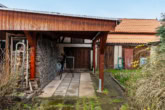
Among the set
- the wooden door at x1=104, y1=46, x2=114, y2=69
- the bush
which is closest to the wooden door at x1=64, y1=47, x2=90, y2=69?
the wooden door at x1=104, y1=46, x2=114, y2=69

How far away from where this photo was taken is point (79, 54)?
37.8 ft

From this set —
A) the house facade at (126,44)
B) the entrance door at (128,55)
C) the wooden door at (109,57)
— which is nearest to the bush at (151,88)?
the house facade at (126,44)

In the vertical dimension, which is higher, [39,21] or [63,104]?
[39,21]

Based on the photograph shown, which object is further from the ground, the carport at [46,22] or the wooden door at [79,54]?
the carport at [46,22]

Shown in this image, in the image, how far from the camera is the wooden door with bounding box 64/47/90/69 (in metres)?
11.5

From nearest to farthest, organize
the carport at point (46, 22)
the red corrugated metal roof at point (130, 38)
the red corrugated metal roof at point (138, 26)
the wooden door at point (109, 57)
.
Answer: the carport at point (46, 22) → the wooden door at point (109, 57) → the red corrugated metal roof at point (130, 38) → the red corrugated metal roof at point (138, 26)

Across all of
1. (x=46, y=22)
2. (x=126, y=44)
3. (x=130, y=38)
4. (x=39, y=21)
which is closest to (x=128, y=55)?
(x=126, y=44)

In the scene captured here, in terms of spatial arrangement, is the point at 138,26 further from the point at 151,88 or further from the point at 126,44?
the point at 151,88

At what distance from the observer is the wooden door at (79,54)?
11516 millimetres

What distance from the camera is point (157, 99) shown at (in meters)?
2.56

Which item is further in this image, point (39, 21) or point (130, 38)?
point (130, 38)

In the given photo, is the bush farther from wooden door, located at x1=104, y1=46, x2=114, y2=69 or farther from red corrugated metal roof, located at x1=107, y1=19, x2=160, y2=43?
red corrugated metal roof, located at x1=107, y1=19, x2=160, y2=43

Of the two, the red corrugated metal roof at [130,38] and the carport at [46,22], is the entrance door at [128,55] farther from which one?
the carport at [46,22]

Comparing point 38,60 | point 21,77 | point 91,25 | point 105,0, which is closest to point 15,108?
point 21,77
